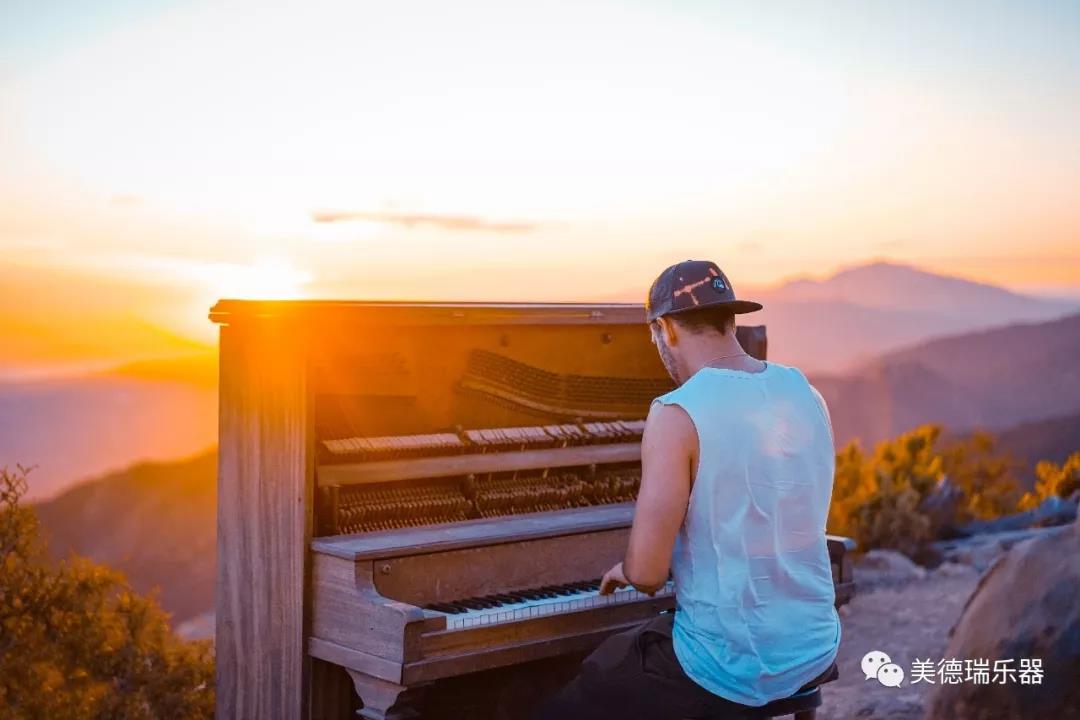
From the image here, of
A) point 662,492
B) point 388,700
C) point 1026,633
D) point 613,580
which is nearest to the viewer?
point 662,492

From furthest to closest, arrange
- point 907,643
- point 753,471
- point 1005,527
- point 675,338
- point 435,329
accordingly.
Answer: point 1005,527, point 907,643, point 435,329, point 675,338, point 753,471

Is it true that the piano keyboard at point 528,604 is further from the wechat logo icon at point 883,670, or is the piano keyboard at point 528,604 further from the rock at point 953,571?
the rock at point 953,571

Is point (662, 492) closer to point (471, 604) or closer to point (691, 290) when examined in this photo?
point (691, 290)

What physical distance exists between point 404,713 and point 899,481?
29.4ft

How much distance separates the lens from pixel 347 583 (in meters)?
3.70

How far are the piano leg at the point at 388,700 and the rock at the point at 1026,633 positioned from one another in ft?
9.33

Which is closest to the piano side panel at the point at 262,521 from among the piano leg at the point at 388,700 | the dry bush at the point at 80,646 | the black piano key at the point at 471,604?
the piano leg at the point at 388,700

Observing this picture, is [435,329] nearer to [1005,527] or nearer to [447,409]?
[447,409]

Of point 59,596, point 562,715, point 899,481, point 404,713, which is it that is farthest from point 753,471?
point 899,481

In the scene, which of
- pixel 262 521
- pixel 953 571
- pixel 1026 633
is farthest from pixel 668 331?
pixel 953 571

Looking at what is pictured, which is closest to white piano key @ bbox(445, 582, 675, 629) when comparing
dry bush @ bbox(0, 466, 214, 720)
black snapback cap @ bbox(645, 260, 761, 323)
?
black snapback cap @ bbox(645, 260, 761, 323)

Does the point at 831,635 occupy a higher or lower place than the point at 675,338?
lower

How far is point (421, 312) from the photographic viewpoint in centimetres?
411

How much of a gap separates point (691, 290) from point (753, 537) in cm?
63
